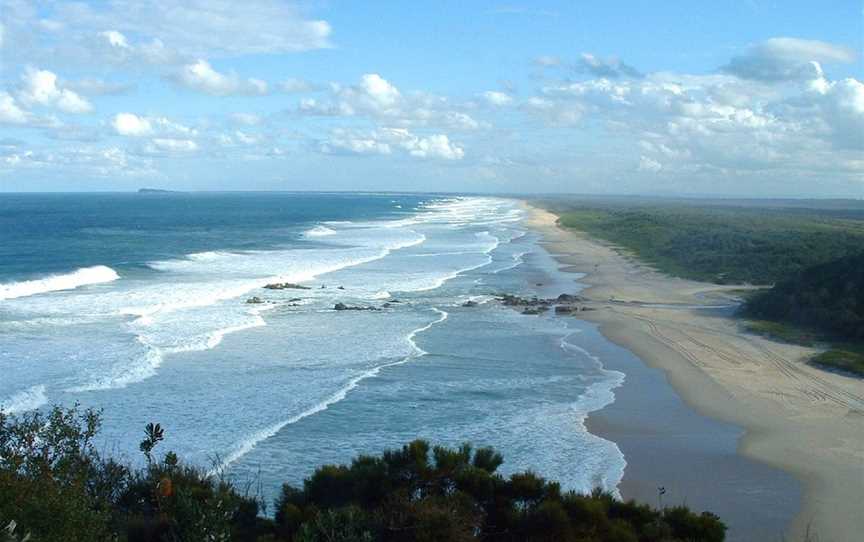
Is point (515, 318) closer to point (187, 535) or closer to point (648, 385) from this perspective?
point (648, 385)

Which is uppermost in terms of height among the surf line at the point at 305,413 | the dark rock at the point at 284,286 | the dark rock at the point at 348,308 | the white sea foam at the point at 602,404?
the dark rock at the point at 284,286

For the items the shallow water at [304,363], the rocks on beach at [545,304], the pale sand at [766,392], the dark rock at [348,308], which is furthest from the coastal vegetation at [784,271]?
the dark rock at [348,308]

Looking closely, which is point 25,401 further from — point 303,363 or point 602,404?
point 602,404

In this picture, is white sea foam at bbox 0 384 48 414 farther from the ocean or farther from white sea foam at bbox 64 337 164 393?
white sea foam at bbox 64 337 164 393

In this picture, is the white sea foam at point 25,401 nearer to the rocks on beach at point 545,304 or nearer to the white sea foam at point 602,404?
the white sea foam at point 602,404

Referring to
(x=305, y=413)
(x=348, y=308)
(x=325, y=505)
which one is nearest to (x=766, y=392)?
(x=305, y=413)

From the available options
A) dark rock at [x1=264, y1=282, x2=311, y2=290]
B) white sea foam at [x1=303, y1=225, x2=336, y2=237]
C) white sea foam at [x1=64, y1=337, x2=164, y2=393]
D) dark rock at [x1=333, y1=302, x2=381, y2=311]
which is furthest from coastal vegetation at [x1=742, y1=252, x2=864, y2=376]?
white sea foam at [x1=303, y1=225, x2=336, y2=237]
